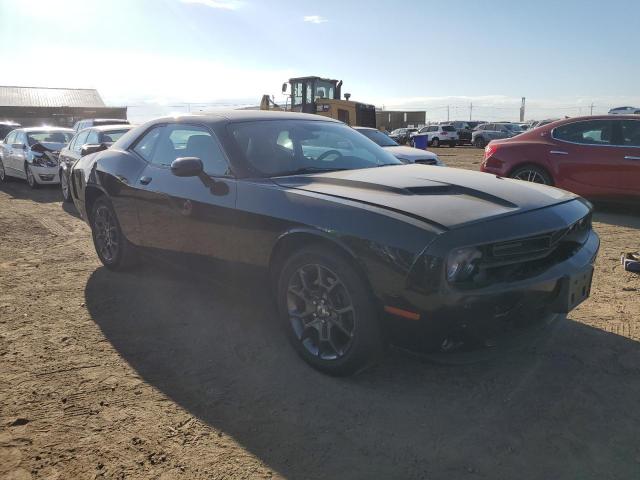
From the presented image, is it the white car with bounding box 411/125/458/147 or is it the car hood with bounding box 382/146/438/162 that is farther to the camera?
the white car with bounding box 411/125/458/147

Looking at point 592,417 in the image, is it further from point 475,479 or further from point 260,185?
point 260,185

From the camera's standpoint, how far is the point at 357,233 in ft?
8.56

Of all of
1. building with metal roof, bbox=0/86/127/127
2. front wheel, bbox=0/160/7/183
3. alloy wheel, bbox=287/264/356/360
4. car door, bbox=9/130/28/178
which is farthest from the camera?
building with metal roof, bbox=0/86/127/127

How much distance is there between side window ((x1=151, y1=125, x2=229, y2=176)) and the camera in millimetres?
3576

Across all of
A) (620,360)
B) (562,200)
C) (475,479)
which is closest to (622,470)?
(475,479)

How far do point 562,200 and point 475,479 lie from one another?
175 centimetres

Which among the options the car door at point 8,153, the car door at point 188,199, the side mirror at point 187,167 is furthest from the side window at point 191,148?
the car door at point 8,153

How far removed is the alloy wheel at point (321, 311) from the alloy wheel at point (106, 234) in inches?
97.2

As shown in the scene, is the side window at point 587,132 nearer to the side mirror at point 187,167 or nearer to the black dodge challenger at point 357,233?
the black dodge challenger at point 357,233

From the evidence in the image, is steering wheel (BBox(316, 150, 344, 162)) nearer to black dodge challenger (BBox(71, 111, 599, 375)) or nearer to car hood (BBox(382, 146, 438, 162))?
black dodge challenger (BBox(71, 111, 599, 375))

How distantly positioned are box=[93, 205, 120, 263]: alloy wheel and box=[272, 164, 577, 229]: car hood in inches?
88.1

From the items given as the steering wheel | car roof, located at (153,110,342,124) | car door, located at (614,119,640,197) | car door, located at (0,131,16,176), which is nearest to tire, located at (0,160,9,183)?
car door, located at (0,131,16,176)

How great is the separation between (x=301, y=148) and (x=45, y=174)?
928cm

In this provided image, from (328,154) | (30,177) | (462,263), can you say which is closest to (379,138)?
(328,154)
